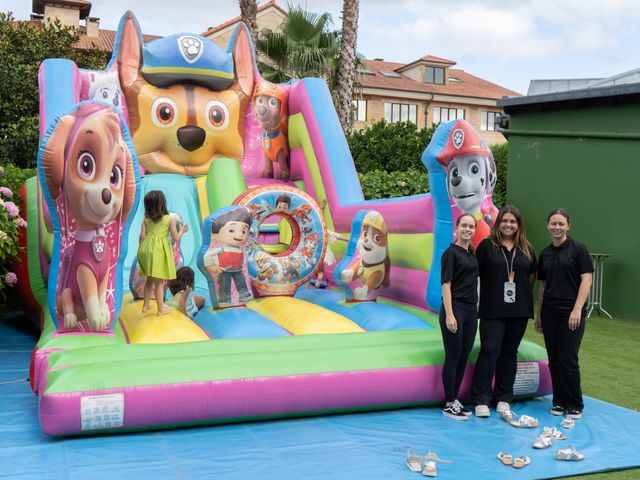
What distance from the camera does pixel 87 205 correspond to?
4.20m

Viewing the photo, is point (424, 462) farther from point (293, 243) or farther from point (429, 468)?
point (293, 243)

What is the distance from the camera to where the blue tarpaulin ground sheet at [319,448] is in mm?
3238

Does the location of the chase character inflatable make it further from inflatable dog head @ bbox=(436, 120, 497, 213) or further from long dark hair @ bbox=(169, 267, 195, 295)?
long dark hair @ bbox=(169, 267, 195, 295)

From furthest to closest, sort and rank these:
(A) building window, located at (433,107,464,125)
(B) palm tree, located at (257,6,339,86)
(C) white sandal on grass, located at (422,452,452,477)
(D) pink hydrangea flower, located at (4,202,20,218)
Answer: (A) building window, located at (433,107,464,125), (B) palm tree, located at (257,6,339,86), (D) pink hydrangea flower, located at (4,202,20,218), (C) white sandal on grass, located at (422,452,452,477)

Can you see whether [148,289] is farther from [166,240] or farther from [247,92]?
[247,92]

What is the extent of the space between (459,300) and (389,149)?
926 centimetres

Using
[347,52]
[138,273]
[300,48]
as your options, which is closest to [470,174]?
[138,273]

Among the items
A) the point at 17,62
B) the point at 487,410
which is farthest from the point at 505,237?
the point at 17,62

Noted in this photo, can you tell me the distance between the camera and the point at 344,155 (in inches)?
260

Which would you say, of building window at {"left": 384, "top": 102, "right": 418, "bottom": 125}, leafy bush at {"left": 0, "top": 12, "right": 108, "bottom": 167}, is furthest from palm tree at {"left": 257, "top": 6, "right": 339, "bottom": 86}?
building window at {"left": 384, "top": 102, "right": 418, "bottom": 125}

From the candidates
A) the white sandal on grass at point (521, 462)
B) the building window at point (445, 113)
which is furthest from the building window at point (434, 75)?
the white sandal on grass at point (521, 462)

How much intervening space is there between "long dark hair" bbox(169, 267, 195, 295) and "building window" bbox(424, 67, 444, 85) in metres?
27.1

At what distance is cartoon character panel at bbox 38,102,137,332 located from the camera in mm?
4184

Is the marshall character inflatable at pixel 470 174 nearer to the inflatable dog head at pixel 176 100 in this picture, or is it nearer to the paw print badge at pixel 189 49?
the inflatable dog head at pixel 176 100
